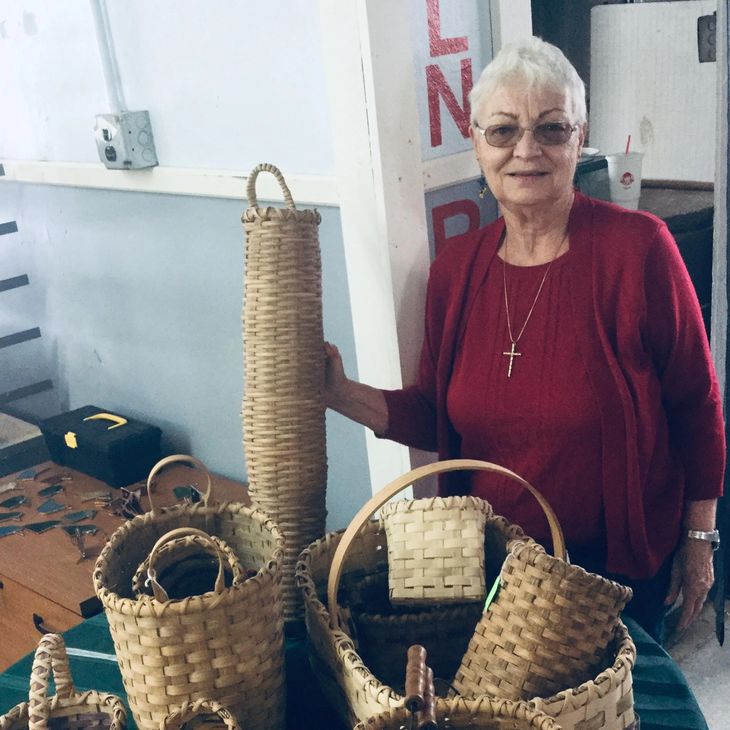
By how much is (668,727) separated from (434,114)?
115cm

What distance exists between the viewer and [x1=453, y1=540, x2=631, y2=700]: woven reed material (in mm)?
1041

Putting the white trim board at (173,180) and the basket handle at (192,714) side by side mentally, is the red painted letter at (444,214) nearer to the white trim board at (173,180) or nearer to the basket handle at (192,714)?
the white trim board at (173,180)

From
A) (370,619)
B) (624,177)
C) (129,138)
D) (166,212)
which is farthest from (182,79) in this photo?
(370,619)

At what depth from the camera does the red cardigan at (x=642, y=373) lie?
1.52m

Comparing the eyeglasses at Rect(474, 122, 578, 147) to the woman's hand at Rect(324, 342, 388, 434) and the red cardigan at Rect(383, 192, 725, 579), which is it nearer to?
the red cardigan at Rect(383, 192, 725, 579)

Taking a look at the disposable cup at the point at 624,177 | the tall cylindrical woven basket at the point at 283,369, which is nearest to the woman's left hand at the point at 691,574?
the tall cylindrical woven basket at the point at 283,369

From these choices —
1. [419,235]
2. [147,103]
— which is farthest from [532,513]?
[147,103]

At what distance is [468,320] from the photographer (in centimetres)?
167

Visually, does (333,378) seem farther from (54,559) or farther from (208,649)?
(54,559)

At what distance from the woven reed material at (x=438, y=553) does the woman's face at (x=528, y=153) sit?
581mm

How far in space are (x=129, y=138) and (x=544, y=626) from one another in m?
1.67

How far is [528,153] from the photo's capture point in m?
1.52

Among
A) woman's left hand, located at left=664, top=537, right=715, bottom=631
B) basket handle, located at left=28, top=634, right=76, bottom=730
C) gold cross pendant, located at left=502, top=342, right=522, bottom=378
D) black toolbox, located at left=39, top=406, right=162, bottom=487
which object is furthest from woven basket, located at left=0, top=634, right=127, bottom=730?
black toolbox, located at left=39, top=406, right=162, bottom=487

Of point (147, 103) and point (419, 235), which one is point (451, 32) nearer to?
point (419, 235)
